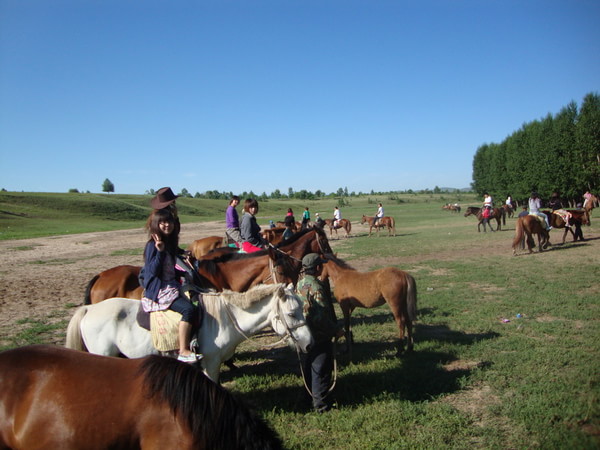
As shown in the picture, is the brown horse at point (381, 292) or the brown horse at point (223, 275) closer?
the brown horse at point (223, 275)

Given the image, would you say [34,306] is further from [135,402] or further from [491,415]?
[491,415]

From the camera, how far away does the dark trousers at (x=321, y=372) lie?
14.3ft

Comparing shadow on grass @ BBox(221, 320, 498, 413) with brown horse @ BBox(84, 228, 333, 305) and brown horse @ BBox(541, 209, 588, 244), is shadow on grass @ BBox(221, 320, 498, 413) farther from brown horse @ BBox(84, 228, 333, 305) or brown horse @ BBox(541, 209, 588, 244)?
brown horse @ BBox(541, 209, 588, 244)

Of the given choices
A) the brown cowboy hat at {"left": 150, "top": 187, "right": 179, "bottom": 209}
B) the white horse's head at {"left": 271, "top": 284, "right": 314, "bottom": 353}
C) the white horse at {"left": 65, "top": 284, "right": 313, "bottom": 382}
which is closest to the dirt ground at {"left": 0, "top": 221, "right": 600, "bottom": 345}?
the white horse at {"left": 65, "top": 284, "right": 313, "bottom": 382}

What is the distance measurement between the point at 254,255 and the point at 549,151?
43.5m

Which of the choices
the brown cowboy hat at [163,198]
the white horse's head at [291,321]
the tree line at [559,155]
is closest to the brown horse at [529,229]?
the white horse's head at [291,321]

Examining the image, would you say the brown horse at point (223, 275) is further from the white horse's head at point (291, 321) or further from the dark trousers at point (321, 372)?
the white horse's head at point (291, 321)

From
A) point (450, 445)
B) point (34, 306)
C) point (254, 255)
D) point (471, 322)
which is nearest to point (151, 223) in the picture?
point (254, 255)

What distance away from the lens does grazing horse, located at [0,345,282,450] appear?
87.2 inches

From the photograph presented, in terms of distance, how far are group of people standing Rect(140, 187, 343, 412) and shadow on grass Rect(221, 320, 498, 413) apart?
42 cm

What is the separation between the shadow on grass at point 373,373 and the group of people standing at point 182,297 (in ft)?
1.36

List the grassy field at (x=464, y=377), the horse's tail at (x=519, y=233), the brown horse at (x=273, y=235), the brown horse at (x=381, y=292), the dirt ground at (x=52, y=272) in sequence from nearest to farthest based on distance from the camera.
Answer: the grassy field at (x=464, y=377) → the brown horse at (x=381, y=292) → the dirt ground at (x=52, y=272) → the brown horse at (x=273, y=235) → the horse's tail at (x=519, y=233)

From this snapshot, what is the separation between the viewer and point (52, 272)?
1488cm

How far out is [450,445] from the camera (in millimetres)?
3613
